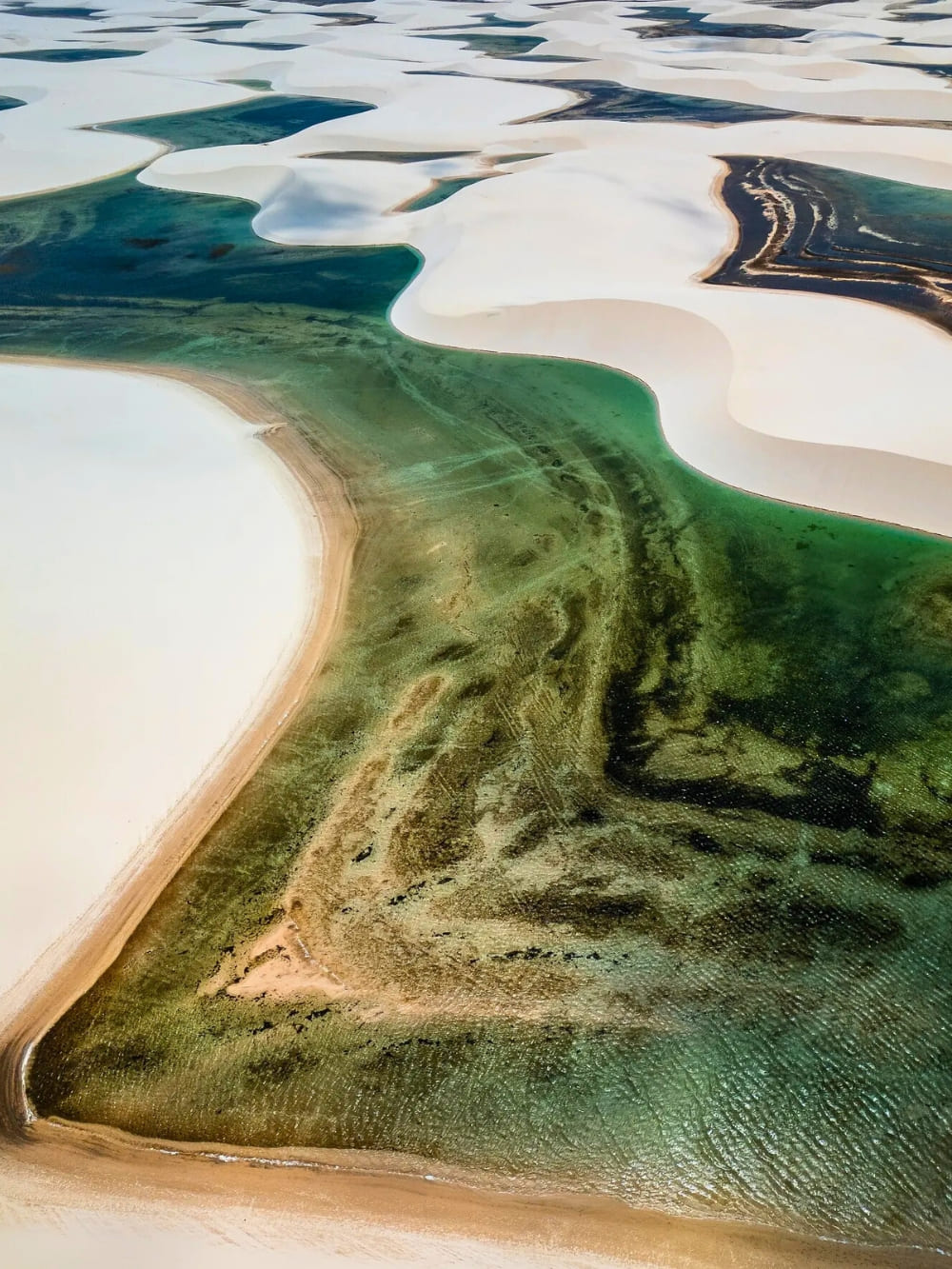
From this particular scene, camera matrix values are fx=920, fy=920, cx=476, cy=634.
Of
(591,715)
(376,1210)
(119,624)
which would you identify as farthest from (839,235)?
(376,1210)

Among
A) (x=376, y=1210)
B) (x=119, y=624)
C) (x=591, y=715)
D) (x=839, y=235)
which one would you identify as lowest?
(x=376, y=1210)

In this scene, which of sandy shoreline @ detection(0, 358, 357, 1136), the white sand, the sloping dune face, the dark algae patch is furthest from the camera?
the dark algae patch

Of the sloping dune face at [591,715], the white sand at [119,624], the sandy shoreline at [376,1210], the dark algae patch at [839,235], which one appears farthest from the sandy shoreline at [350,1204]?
the dark algae patch at [839,235]

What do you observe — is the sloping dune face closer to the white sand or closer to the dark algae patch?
the dark algae patch

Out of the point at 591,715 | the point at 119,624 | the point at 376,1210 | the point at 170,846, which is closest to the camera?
the point at 376,1210

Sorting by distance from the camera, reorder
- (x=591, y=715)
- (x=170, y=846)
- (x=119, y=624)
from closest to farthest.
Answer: (x=170, y=846)
(x=591, y=715)
(x=119, y=624)

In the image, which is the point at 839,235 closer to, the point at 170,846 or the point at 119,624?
the point at 119,624

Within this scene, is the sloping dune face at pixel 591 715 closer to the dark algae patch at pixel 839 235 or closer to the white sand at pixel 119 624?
the dark algae patch at pixel 839 235

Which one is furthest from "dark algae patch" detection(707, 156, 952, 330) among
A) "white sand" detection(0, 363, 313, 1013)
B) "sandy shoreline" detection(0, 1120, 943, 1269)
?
"sandy shoreline" detection(0, 1120, 943, 1269)
